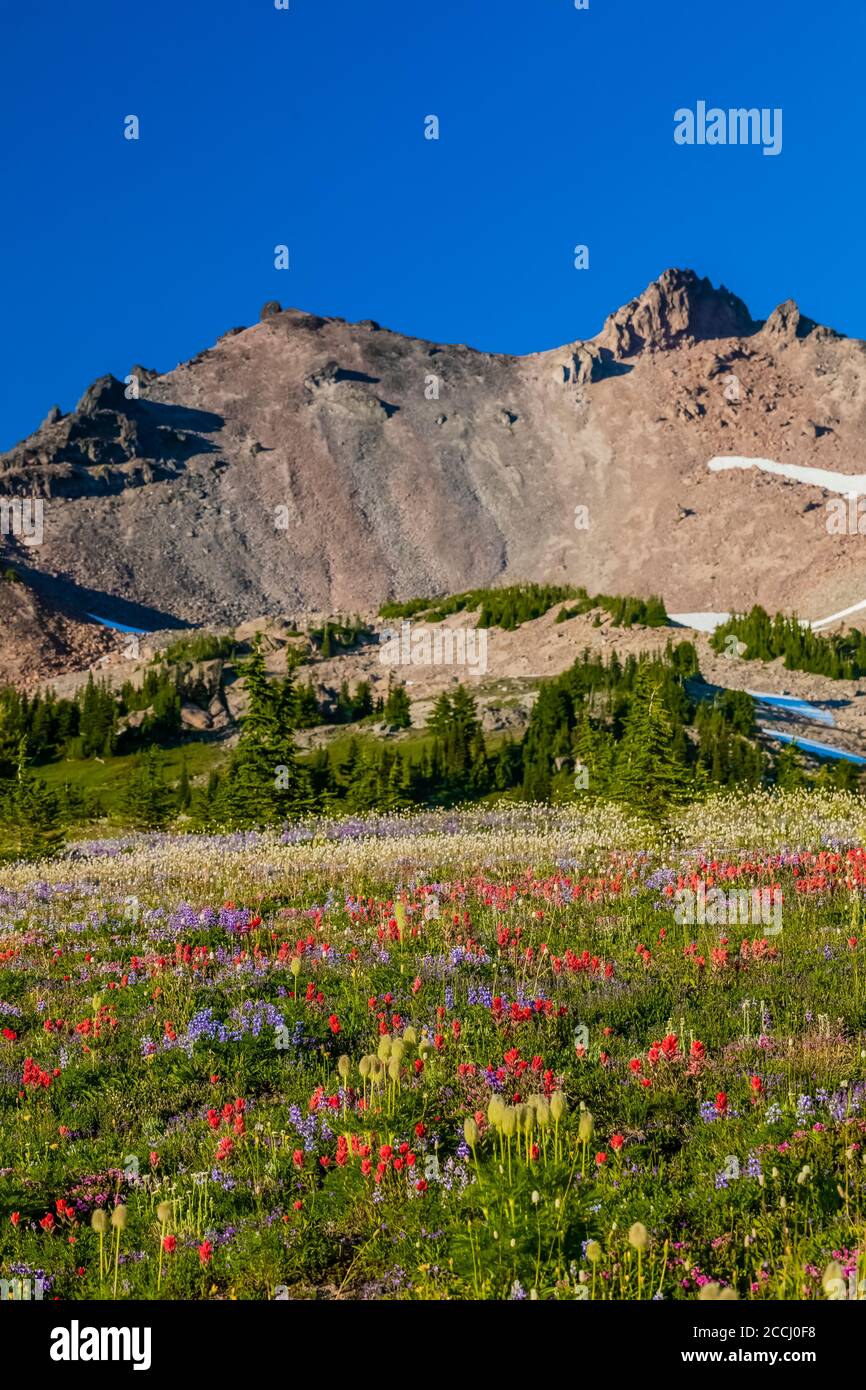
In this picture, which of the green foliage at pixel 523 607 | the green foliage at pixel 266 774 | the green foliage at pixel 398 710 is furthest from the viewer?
the green foliage at pixel 523 607

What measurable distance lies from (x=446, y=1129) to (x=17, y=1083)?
4.14 m

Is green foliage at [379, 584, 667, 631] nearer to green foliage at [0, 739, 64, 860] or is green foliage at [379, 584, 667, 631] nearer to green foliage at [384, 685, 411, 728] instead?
green foliage at [384, 685, 411, 728]

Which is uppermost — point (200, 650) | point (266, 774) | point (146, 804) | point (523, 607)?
point (523, 607)

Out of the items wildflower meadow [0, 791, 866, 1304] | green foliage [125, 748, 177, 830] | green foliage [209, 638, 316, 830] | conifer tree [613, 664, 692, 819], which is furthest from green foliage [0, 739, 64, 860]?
wildflower meadow [0, 791, 866, 1304]

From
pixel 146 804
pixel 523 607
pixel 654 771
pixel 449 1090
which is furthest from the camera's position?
pixel 523 607

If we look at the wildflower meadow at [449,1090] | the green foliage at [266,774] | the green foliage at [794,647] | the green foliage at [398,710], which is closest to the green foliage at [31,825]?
the green foliage at [266,774]

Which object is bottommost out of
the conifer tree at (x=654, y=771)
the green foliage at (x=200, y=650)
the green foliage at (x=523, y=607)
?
the conifer tree at (x=654, y=771)

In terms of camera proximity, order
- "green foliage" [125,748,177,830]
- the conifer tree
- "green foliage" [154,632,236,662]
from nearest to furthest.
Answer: the conifer tree → "green foliage" [125,748,177,830] → "green foliage" [154,632,236,662]

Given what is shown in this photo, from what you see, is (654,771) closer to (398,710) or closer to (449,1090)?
(449,1090)

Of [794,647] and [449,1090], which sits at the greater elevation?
[794,647]

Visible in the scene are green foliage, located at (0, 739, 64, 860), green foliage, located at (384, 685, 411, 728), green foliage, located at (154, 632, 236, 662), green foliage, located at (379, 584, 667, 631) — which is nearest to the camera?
green foliage, located at (0, 739, 64, 860)

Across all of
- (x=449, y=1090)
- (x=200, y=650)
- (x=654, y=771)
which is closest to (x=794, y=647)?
(x=200, y=650)

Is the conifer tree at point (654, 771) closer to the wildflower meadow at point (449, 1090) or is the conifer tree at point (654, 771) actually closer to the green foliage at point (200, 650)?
the wildflower meadow at point (449, 1090)

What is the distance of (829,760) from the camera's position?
54.0 meters
